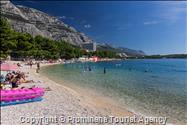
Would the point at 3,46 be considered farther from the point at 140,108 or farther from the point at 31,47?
the point at 140,108

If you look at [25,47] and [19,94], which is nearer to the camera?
[19,94]

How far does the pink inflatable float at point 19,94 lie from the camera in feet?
49.5

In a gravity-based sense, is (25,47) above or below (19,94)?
above

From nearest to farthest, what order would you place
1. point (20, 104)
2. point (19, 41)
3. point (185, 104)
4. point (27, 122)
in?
point (27, 122) < point (20, 104) < point (185, 104) < point (19, 41)

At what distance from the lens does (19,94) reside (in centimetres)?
1573

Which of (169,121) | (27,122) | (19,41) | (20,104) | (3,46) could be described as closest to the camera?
(27,122)

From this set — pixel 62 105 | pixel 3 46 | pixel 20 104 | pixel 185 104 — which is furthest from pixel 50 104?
pixel 3 46

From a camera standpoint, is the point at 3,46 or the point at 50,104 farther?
Answer: the point at 3,46

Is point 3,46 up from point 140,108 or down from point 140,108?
up

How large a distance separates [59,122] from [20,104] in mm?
4344

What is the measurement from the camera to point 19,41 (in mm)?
83625

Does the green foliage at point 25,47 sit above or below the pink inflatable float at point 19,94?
above

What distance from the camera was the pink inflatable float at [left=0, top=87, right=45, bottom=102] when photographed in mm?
15086

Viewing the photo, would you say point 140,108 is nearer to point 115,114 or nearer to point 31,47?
point 115,114
